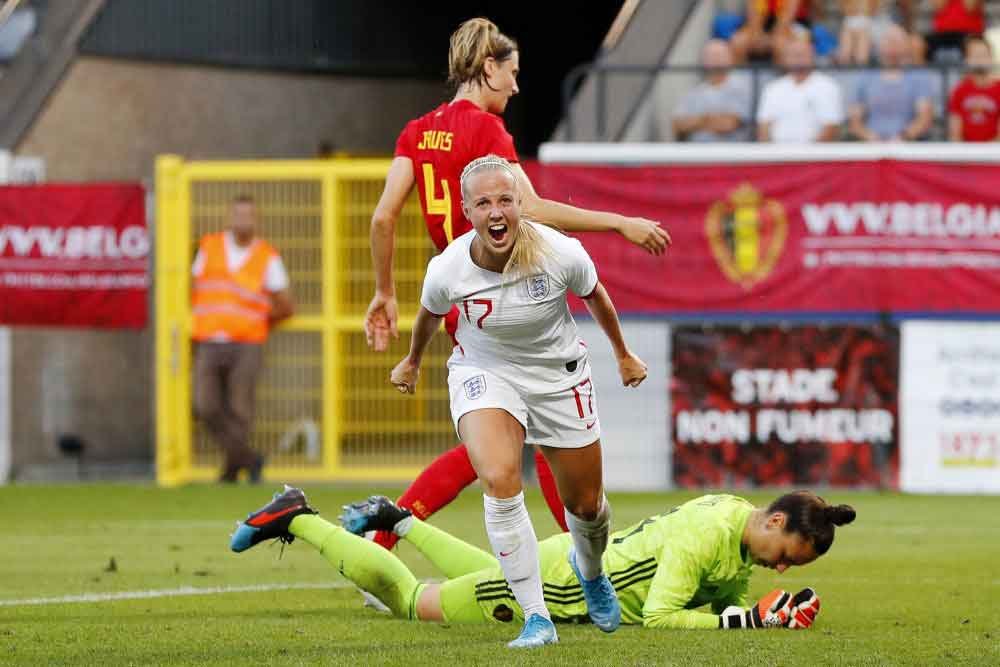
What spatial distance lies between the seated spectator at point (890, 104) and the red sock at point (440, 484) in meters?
8.33

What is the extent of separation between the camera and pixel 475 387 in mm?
6695

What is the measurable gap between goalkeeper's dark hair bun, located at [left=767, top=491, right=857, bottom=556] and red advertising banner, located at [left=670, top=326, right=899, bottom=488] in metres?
7.75

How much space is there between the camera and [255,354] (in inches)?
597

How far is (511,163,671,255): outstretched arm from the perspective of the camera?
661 centimetres

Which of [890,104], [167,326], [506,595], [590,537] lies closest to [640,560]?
[590,537]

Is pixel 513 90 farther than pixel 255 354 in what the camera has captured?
No

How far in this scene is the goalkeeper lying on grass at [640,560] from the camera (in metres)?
6.87

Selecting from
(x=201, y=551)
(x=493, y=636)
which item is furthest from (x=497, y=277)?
(x=201, y=551)

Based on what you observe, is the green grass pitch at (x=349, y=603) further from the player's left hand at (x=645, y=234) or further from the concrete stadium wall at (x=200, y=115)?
the concrete stadium wall at (x=200, y=115)

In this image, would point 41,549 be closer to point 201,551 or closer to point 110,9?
point 201,551

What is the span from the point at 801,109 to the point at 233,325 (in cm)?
480

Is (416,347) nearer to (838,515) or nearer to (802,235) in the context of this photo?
(838,515)

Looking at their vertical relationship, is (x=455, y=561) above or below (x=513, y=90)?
below

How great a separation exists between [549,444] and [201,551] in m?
4.13
